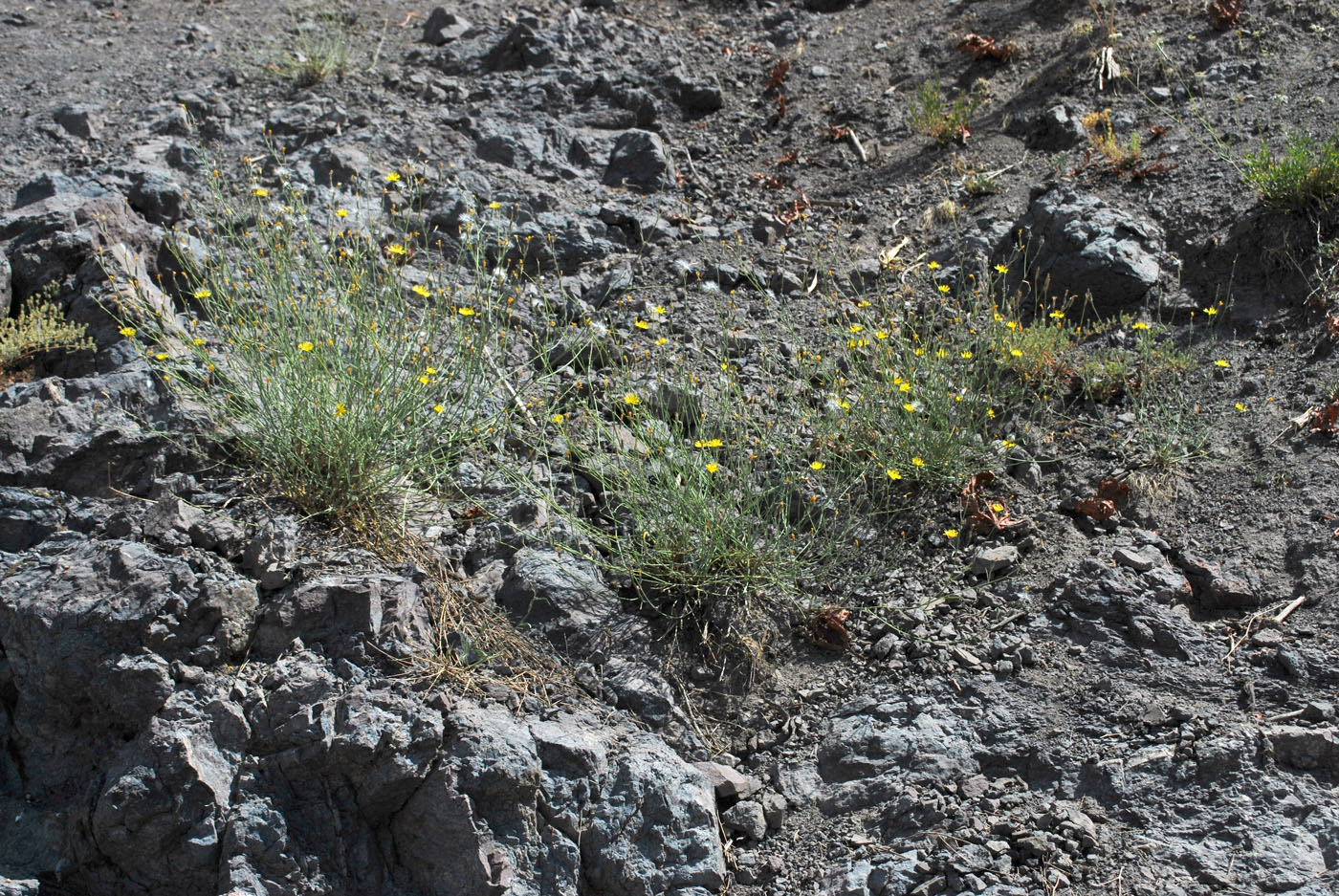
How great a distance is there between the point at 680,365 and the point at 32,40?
5.13 meters

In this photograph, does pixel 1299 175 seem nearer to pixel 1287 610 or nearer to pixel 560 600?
pixel 1287 610

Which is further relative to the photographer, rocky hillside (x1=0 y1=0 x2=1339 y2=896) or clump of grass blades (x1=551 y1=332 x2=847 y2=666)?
clump of grass blades (x1=551 y1=332 x2=847 y2=666)

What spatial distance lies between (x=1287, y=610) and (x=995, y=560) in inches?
34.8

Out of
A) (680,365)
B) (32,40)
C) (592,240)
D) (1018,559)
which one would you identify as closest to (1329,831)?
(1018,559)

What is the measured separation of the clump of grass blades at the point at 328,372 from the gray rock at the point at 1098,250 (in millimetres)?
2610

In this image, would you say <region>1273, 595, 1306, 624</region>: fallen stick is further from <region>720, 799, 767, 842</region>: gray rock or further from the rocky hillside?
<region>720, 799, 767, 842</region>: gray rock

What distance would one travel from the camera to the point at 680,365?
408 cm

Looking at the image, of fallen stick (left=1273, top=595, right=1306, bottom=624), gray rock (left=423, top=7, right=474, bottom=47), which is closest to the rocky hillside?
fallen stick (left=1273, top=595, right=1306, bottom=624)

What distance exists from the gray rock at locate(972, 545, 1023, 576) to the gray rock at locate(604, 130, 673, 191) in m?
2.96

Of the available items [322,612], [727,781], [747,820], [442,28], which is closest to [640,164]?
[442,28]

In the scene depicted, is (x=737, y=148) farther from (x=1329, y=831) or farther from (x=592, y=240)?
(x=1329, y=831)

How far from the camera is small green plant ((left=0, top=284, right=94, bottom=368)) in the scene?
380cm

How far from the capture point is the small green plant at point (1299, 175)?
436cm

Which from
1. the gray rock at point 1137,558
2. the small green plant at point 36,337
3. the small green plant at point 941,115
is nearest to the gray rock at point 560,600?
the gray rock at point 1137,558
